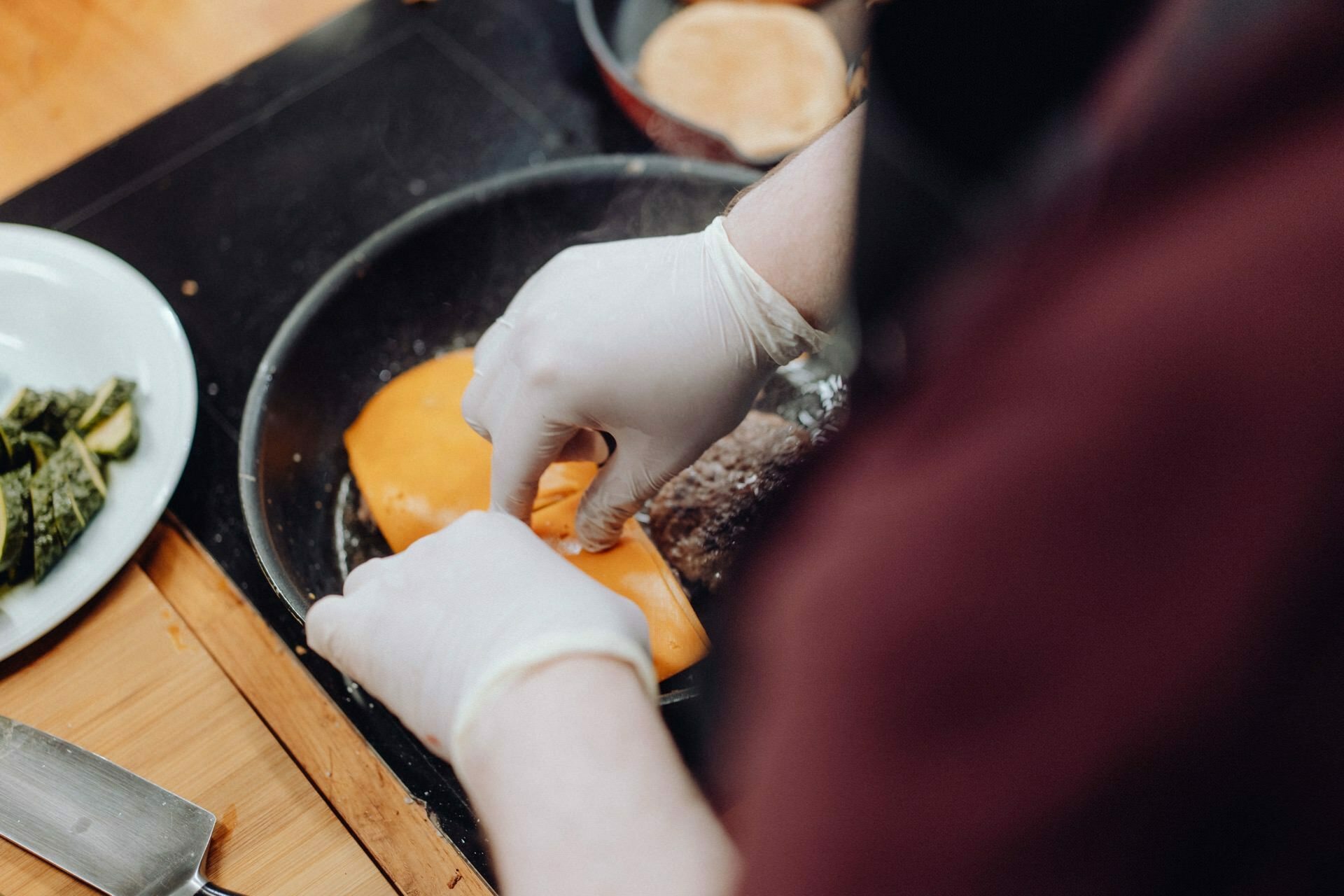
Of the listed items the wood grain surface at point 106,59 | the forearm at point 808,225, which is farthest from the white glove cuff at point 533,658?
the wood grain surface at point 106,59

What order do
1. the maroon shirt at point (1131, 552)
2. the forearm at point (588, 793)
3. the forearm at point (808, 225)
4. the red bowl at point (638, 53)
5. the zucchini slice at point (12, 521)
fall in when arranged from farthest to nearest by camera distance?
the red bowl at point (638, 53)
the zucchini slice at point (12, 521)
the forearm at point (808, 225)
the forearm at point (588, 793)
the maroon shirt at point (1131, 552)

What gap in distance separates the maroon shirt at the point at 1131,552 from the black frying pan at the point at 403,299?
0.70 metres

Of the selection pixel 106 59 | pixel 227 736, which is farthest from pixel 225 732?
pixel 106 59

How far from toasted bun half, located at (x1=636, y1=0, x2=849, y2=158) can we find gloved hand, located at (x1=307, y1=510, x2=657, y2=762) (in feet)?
2.82

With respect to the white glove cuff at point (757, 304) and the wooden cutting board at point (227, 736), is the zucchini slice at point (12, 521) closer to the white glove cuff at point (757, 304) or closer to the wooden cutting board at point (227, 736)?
the wooden cutting board at point (227, 736)

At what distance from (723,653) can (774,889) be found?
13.7 inches

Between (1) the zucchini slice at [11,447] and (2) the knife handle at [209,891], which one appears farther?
(1) the zucchini slice at [11,447]

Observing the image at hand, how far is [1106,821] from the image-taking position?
260 mm

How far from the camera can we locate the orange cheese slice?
0.86m

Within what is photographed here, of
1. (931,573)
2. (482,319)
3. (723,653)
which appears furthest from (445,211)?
(931,573)

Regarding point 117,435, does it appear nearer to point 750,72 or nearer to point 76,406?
point 76,406

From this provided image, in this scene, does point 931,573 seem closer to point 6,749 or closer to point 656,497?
point 656,497

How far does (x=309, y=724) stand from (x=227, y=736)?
0.08 m

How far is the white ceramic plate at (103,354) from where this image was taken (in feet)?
2.82
